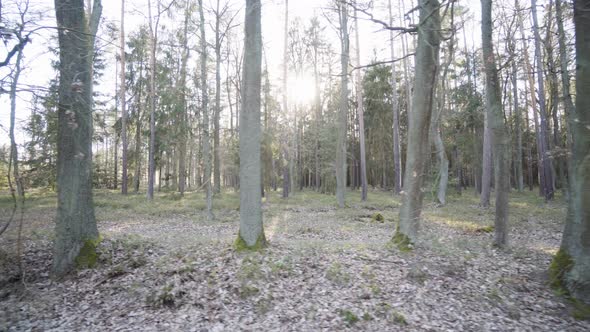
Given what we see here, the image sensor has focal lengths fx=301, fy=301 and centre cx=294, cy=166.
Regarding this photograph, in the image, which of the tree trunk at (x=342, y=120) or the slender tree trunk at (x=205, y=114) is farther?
the tree trunk at (x=342, y=120)

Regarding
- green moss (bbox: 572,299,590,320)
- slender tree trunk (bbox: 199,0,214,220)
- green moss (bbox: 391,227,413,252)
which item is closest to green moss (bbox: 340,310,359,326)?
green moss (bbox: 391,227,413,252)

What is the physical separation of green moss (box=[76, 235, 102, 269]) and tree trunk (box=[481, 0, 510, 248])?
8.75 meters

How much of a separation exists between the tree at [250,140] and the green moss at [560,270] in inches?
201

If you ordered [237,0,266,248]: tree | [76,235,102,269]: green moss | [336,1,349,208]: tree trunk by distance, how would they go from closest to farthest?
[76,235,102,269]: green moss → [237,0,266,248]: tree → [336,1,349,208]: tree trunk

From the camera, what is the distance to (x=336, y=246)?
7.02 meters

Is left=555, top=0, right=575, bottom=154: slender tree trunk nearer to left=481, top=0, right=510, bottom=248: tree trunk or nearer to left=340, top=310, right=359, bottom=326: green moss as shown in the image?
left=481, top=0, right=510, bottom=248: tree trunk

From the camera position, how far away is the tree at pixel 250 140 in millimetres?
6605

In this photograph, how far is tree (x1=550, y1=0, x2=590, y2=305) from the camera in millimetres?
4363

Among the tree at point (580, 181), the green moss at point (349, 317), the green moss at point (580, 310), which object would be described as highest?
the tree at point (580, 181)

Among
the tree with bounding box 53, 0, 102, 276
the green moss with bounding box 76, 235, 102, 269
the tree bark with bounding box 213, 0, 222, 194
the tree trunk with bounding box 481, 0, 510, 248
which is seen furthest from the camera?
the tree bark with bounding box 213, 0, 222, 194

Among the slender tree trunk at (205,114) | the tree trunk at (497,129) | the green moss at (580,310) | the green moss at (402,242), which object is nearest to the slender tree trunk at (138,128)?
the slender tree trunk at (205,114)

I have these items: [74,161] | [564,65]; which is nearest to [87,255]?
[74,161]

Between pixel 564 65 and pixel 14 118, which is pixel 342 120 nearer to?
pixel 564 65

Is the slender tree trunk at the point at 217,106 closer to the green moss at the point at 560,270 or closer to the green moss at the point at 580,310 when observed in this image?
the green moss at the point at 560,270
